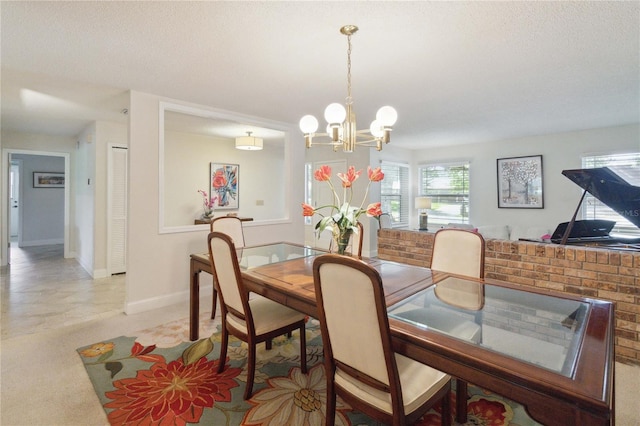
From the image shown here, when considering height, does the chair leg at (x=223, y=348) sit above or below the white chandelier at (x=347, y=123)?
below

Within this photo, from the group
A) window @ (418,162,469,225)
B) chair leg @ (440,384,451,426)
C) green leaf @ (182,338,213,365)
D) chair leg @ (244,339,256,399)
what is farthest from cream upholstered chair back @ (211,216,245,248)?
window @ (418,162,469,225)

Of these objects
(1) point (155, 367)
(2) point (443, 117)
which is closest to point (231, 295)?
(1) point (155, 367)

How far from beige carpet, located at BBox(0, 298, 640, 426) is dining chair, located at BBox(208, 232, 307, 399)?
0.81m

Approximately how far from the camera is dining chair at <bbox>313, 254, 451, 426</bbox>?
1181 millimetres

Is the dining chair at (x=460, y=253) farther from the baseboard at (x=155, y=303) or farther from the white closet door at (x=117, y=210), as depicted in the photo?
the white closet door at (x=117, y=210)

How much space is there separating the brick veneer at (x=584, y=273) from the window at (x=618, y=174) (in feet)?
10.1

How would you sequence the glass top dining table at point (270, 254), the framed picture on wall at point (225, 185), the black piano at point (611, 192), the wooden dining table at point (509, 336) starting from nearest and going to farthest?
the wooden dining table at point (509, 336) < the glass top dining table at point (270, 254) < the black piano at point (611, 192) < the framed picture on wall at point (225, 185)

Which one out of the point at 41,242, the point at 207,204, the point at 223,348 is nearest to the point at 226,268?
the point at 223,348

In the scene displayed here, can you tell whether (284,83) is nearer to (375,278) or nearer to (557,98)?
(375,278)

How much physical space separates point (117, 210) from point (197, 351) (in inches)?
129

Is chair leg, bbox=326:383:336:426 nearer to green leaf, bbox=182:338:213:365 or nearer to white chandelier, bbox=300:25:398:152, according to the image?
green leaf, bbox=182:338:213:365

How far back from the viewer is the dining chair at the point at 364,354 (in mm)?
1181

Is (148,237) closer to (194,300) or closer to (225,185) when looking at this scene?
(194,300)

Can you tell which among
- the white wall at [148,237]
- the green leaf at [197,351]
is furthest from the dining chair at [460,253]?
the white wall at [148,237]
